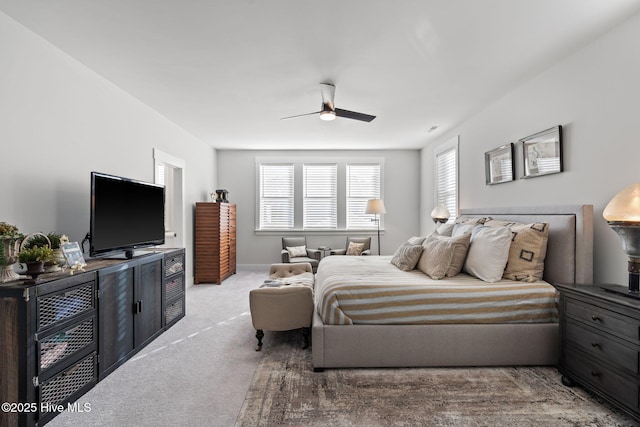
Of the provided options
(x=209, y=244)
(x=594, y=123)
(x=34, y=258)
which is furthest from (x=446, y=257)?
(x=209, y=244)

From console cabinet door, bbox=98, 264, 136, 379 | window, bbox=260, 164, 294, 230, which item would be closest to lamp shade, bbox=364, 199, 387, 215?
window, bbox=260, 164, 294, 230

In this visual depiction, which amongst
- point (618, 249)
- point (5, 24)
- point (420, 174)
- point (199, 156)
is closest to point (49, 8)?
point (5, 24)

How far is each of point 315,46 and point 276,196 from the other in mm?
4569

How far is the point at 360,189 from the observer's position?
6.98 m

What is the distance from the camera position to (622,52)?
2.32 m

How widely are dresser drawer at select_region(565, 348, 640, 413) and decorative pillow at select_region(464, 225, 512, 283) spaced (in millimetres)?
749

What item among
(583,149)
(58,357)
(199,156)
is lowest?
(58,357)

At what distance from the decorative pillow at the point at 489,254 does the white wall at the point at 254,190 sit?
12.8ft

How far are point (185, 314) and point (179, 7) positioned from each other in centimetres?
327

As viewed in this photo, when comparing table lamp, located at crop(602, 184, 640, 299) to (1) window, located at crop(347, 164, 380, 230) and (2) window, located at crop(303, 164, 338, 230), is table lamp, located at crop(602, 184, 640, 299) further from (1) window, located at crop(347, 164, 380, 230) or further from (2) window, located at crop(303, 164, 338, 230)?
(2) window, located at crop(303, 164, 338, 230)

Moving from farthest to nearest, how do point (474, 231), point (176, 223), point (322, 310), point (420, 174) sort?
point (420, 174)
point (176, 223)
point (474, 231)
point (322, 310)

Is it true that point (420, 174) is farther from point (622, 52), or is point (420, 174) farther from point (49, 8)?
point (49, 8)

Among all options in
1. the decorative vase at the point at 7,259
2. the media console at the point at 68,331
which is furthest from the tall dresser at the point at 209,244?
the decorative vase at the point at 7,259

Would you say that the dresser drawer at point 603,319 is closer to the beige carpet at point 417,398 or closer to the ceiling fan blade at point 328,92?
the beige carpet at point 417,398
